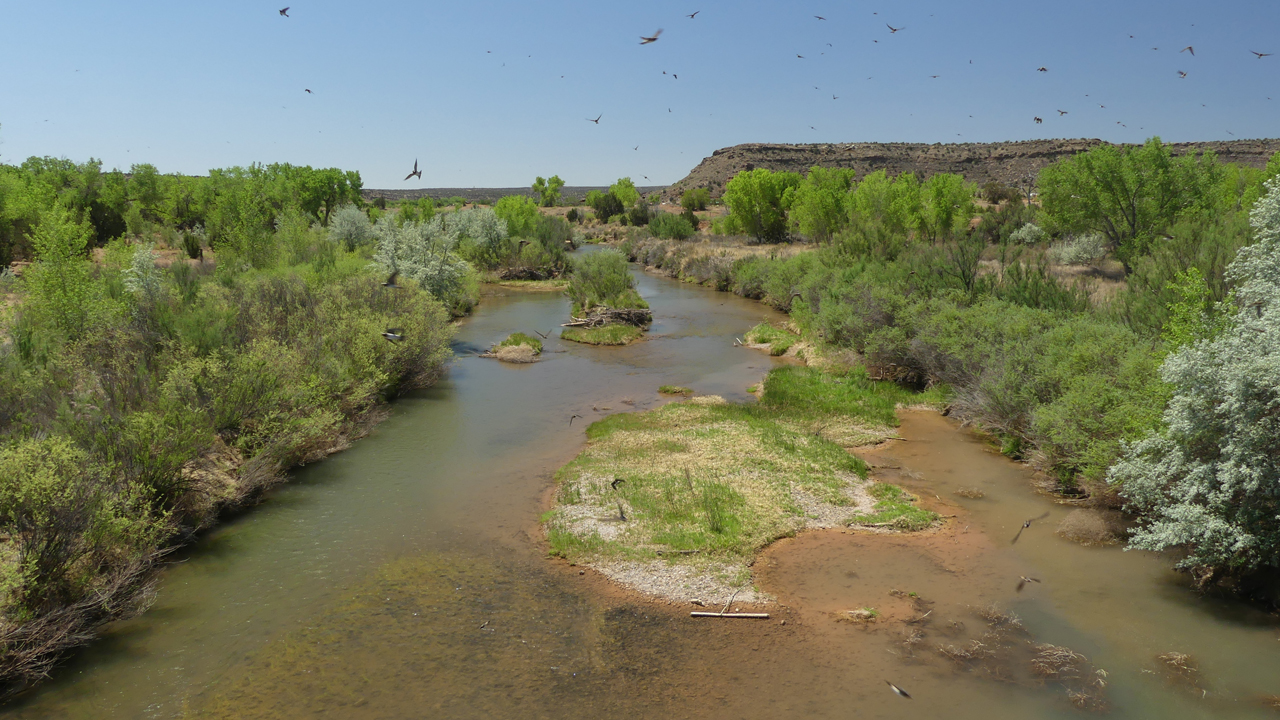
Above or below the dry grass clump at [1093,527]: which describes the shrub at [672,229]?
above

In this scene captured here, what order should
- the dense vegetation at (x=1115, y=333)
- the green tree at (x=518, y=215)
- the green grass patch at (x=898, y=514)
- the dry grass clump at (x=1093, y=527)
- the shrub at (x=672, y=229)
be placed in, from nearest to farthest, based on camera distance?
the dense vegetation at (x=1115, y=333) < the dry grass clump at (x=1093, y=527) < the green grass patch at (x=898, y=514) < the green tree at (x=518, y=215) < the shrub at (x=672, y=229)

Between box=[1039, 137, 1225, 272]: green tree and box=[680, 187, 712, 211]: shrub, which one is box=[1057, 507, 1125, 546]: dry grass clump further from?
box=[680, 187, 712, 211]: shrub

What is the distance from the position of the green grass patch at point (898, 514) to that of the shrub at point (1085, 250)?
32.6 meters

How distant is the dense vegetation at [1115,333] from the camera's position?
10.4 meters

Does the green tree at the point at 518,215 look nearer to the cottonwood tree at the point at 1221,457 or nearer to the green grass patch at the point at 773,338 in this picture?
the green grass patch at the point at 773,338

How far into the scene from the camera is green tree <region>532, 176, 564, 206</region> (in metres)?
139

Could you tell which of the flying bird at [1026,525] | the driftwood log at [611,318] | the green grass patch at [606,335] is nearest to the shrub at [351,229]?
the driftwood log at [611,318]

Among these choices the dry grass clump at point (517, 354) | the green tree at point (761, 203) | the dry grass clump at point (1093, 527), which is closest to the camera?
the dry grass clump at point (1093, 527)

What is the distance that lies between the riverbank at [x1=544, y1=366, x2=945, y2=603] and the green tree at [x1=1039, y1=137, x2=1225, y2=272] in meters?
24.1

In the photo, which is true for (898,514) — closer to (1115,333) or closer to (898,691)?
(898,691)

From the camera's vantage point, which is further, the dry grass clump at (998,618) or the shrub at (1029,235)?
the shrub at (1029,235)

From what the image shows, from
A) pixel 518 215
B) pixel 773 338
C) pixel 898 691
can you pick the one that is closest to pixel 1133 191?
pixel 773 338

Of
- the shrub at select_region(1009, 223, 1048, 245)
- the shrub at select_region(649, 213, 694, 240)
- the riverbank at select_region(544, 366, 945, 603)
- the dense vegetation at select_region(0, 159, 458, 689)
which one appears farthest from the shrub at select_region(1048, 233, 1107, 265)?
the shrub at select_region(649, 213, 694, 240)

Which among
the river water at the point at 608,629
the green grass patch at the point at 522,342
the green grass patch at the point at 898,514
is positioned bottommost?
the river water at the point at 608,629
